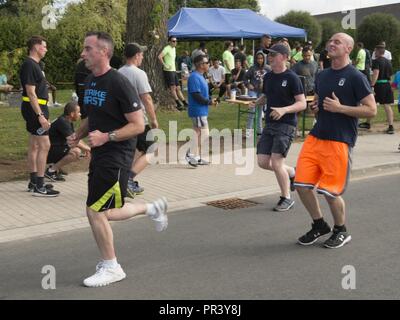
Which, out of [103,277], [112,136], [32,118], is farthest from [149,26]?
[103,277]

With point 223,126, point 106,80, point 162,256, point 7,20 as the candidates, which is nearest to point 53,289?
point 162,256

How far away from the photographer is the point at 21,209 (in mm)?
6980

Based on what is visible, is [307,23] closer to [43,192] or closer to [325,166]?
[43,192]

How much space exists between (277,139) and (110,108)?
2.80 metres

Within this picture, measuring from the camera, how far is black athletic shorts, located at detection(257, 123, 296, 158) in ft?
22.4

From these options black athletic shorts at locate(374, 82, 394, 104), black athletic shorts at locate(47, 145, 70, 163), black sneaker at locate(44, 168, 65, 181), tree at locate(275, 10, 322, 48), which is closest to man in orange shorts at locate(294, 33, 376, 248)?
black athletic shorts at locate(47, 145, 70, 163)

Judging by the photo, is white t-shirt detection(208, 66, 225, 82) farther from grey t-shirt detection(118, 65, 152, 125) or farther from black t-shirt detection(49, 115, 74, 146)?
grey t-shirt detection(118, 65, 152, 125)

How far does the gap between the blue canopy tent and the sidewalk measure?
12498 millimetres

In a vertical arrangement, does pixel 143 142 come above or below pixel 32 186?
above

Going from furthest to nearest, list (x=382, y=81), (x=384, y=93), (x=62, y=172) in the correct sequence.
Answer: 1. (x=382, y=81)
2. (x=384, y=93)
3. (x=62, y=172)

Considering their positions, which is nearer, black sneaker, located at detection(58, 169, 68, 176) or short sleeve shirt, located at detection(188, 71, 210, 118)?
black sneaker, located at detection(58, 169, 68, 176)

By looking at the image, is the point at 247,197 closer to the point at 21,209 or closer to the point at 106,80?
the point at 21,209

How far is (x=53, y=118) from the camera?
1518 centimetres

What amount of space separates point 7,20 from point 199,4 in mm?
41183
